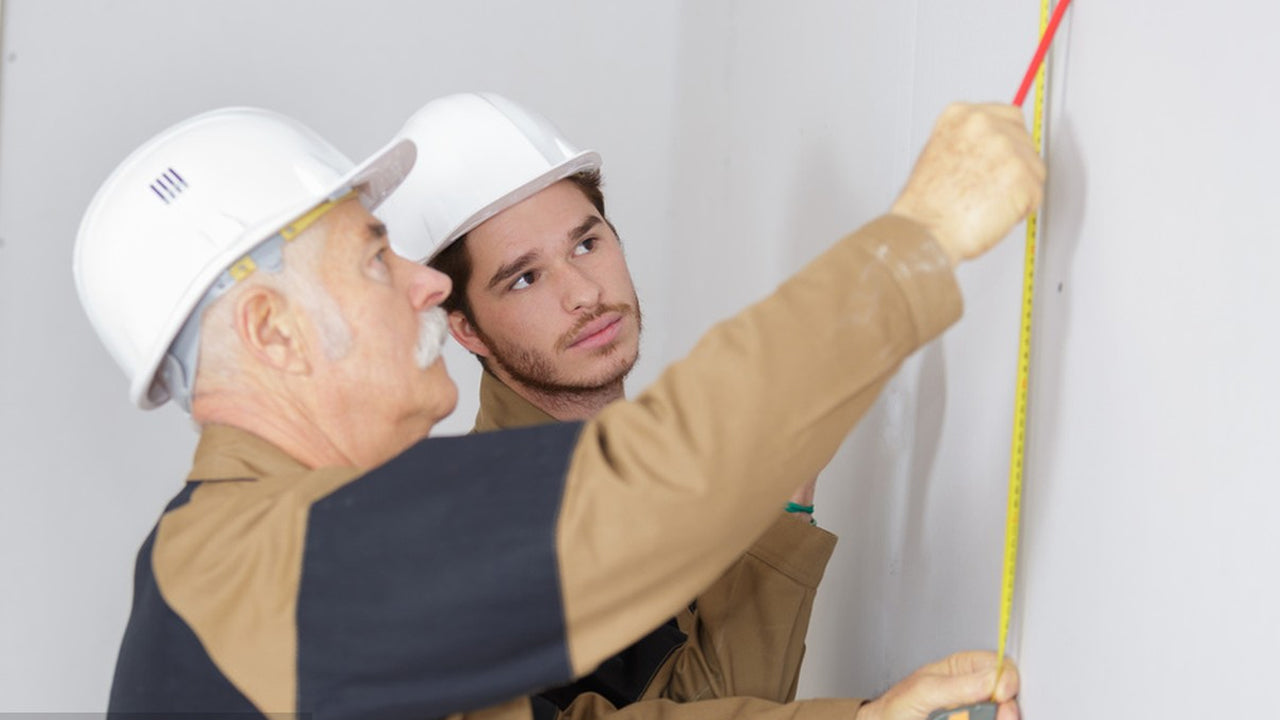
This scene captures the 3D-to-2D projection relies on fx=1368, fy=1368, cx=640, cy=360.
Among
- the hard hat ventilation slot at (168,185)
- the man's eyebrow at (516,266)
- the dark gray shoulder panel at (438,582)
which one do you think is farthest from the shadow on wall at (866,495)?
the hard hat ventilation slot at (168,185)

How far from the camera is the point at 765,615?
1.93 meters

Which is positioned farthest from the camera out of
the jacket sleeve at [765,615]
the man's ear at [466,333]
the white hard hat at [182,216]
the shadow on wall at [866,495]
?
the man's ear at [466,333]

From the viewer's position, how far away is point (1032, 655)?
1.39 metres

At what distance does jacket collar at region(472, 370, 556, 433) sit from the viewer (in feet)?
7.01

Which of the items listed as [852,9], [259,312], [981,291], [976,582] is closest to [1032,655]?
[976,582]

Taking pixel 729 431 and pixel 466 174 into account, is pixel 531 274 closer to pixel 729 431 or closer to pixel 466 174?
pixel 466 174

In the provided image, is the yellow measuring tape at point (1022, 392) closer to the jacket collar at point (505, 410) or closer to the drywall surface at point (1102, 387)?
the drywall surface at point (1102, 387)

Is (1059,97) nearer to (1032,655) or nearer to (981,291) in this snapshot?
(981,291)

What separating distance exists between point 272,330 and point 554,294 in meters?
0.76

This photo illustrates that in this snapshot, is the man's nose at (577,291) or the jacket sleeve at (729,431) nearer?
the jacket sleeve at (729,431)

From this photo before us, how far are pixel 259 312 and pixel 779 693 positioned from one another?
37.4 inches

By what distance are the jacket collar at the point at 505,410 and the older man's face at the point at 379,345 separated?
63 cm

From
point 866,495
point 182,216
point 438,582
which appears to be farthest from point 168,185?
point 866,495

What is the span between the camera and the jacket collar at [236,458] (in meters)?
1.32
